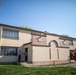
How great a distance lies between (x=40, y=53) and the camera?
20.1 metres

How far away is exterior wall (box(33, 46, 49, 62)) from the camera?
63.8 feet

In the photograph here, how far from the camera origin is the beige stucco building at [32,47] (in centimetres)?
1997

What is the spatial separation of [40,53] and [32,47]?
1983 mm

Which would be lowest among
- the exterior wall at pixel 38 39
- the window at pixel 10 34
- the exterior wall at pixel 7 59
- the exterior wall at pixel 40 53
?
the exterior wall at pixel 7 59

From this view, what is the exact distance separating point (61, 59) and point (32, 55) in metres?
7.24

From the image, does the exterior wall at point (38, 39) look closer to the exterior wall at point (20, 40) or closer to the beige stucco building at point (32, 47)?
the beige stucco building at point (32, 47)

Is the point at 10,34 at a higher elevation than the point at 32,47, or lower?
higher

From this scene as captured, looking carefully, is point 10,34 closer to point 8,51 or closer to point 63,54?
point 8,51

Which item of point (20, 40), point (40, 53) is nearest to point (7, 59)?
point (20, 40)

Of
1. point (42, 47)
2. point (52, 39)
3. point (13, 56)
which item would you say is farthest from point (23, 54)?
point (52, 39)

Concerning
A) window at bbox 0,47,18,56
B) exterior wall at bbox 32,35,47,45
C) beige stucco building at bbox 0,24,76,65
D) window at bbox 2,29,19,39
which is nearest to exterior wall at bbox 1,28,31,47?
beige stucco building at bbox 0,24,76,65

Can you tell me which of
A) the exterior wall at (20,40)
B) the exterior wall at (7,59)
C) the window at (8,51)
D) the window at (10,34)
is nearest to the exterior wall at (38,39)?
the exterior wall at (20,40)

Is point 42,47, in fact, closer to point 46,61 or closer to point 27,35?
point 46,61

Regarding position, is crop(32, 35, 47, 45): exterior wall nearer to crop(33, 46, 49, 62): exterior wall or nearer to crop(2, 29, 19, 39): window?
crop(33, 46, 49, 62): exterior wall
